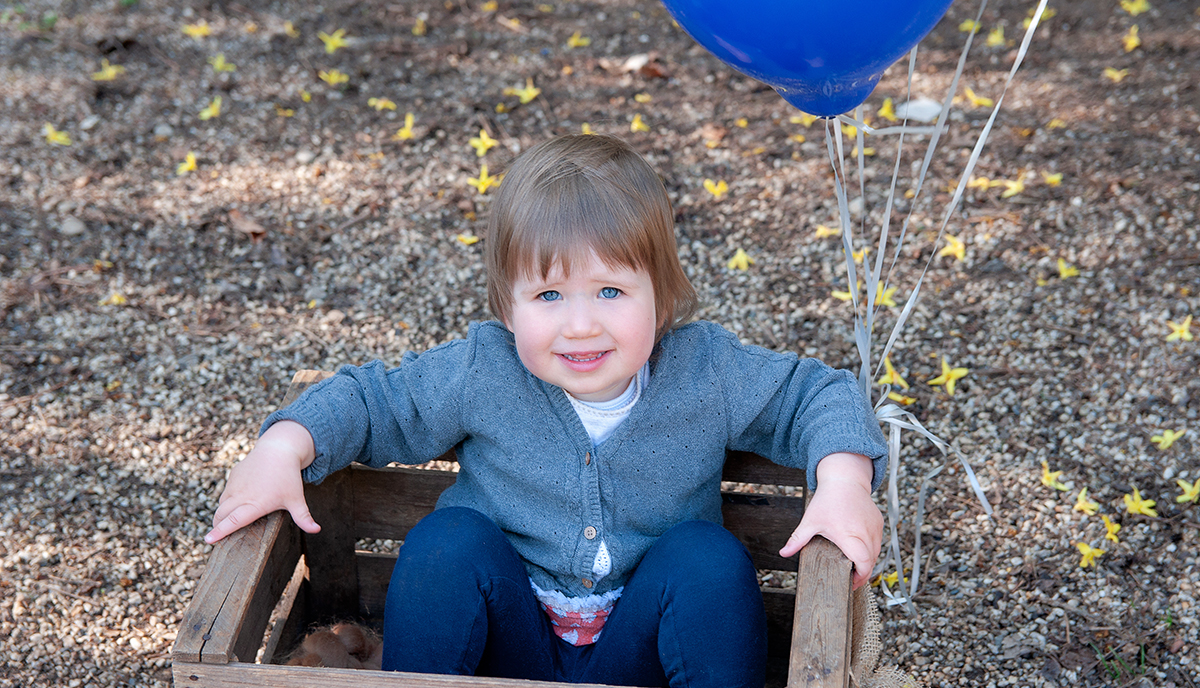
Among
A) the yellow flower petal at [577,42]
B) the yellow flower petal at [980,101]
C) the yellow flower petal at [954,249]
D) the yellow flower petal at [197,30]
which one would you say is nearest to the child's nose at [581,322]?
the yellow flower petal at [954,249]

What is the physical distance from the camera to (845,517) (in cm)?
148

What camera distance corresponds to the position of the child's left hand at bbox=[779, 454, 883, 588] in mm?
1464

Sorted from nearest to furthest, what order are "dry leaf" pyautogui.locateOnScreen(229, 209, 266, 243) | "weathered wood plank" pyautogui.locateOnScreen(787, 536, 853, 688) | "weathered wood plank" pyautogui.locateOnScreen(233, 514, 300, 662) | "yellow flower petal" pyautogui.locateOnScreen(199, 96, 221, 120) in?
1. "weathered wood plank" pyautogui.locateOnScreen(787, 536, 853, 688)
2. "weathered wood plank" pyautogui.locateOnScreen(233, 514, 300, 662)
3. "dry leaf" pyautogui.locateOnScreen(229, 209, 266, 243)
4. "yellow flower petal" pyautogui.locateOnScreen(199, 96, 221, 120)

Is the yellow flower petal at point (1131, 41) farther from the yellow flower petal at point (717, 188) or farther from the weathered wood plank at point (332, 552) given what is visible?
the weathered wood plank at point (332, 552)

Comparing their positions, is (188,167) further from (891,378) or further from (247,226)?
(891,378)

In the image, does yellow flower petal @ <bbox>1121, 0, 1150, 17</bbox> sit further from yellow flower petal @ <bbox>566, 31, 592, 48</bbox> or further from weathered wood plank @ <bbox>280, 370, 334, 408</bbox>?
weathered wood plank @ <bbox>280, 370, 334, 408</bbox>

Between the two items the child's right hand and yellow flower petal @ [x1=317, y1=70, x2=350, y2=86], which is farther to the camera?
yellow flower petal @ [x1=317, y1=70, x2=350, y2=86]

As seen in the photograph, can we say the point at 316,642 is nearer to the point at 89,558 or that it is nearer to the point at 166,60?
the point at 89,558

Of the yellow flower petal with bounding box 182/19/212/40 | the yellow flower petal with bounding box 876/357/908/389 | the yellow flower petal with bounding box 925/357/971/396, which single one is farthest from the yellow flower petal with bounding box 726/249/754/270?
the yellow flower petal with bounding box 182/19/212/40

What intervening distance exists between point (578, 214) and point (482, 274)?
148 cm

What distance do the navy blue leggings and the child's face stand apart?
0.30 meters

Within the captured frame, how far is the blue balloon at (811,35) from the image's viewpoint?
132 centimetres

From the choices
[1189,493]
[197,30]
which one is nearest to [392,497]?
[1189,493]

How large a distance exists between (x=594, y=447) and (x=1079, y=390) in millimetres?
1409
